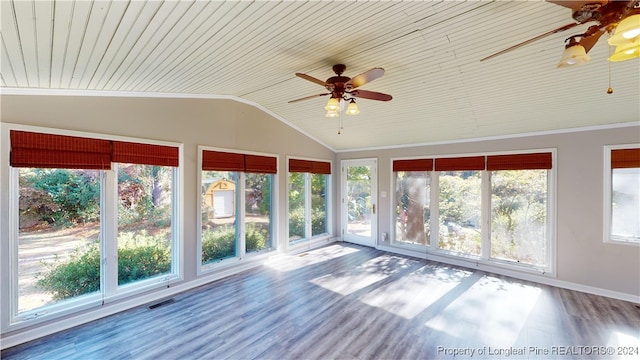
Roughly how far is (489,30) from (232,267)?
4.63 m

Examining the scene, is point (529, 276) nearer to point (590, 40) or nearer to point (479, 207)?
point (479, 207)

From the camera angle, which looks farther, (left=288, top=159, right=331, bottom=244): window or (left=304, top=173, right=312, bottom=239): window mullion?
(left=304, top=173, right=312, bottom=239): window mullion

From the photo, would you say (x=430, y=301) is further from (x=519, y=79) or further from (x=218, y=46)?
(x=218, y=46)

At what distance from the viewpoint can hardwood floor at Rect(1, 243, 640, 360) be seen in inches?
98.6

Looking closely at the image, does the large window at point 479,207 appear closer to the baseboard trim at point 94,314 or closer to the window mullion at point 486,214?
the window mullion at point 486,214

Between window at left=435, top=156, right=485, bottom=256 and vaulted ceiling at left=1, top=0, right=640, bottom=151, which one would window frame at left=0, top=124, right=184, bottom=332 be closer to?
vaulted ceiling at left=1, top=0, right=640, bottom=151

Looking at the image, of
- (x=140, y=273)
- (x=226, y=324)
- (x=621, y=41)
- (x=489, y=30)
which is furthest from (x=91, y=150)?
(x=621, y=41)

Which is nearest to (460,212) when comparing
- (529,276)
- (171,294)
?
(529,276)

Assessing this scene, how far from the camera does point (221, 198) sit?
439cm

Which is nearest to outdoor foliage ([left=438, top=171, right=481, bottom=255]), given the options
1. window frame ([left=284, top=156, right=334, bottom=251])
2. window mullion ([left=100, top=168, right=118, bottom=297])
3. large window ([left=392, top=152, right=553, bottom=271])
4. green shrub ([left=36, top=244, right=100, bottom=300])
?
large window ([left=392, top=152, right=553, bottom=271])

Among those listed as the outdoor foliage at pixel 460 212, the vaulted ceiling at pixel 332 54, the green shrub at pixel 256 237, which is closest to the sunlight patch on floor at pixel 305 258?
the green shrub at pixel 256 237

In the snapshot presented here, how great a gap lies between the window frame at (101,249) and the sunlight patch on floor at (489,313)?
11.7ft

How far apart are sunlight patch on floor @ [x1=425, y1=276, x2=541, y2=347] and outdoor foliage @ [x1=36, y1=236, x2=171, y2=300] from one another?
3.66m

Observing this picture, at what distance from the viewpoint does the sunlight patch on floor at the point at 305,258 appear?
4.82 meters
